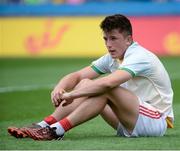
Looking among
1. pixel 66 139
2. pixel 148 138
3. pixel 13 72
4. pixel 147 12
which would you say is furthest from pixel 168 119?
pixel 147 12

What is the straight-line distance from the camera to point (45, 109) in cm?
1272

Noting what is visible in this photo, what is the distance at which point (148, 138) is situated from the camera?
888cm

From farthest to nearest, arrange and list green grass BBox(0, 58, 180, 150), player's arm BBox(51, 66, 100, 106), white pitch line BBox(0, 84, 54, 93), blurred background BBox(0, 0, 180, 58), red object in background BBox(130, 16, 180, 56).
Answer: blurred background BBox(0, 0, 180, 58)
red object in background BBox(130, 16, 180, 56)
white pitch line BBox(0, 84, 54, 93)
player's arm BBox(51, 66, 100, 106)
green grass BBox(0, 58, 180, 150)

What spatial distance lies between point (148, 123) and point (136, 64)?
0.64m

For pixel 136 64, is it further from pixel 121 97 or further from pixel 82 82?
pixel 82 82

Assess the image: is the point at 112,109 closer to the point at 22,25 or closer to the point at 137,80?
the point at 137,80

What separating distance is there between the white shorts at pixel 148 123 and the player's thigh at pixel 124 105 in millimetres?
64

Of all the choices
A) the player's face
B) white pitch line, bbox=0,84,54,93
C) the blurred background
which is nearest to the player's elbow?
the player's face

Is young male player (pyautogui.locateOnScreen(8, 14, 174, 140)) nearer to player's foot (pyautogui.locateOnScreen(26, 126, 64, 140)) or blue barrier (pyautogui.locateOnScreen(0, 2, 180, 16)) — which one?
player's foot (pyautogui.locateOnScreen(26, 126, 64, 140))

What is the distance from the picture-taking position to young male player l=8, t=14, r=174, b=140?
8.64 metres

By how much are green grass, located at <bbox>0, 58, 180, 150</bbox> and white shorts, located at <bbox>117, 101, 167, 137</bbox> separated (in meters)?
0.11

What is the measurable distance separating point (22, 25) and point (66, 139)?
16.1 metres

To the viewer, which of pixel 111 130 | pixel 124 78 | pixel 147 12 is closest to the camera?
pixel 124 78

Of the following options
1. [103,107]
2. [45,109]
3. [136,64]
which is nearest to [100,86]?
[103,107]
